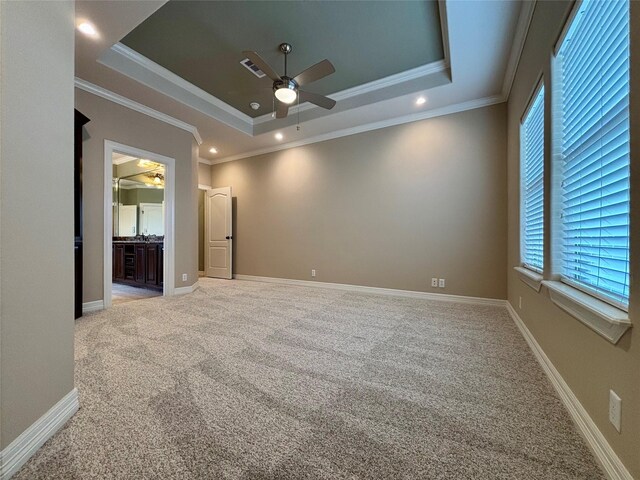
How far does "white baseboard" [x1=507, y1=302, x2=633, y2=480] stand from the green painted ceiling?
3.10 metres

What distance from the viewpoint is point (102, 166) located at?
345 cm

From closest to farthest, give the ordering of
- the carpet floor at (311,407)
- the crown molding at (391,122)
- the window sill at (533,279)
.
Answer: the carpet floor at (311,407)
the window sill at (533,279)
the crown molding at (391,122)

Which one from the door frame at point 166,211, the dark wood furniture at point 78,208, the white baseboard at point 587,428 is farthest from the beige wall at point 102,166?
the white baseboard at point 587,428

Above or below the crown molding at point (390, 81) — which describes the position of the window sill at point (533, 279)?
below

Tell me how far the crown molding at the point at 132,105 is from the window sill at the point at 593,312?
4937 mm

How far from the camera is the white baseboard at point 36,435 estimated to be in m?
0.99

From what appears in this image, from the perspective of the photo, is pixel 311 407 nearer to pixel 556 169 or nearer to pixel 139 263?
pixel 556 169

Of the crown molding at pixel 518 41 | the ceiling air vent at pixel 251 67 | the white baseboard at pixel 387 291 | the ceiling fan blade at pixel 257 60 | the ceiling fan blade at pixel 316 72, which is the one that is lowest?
the white baseboard at pixel 387 291

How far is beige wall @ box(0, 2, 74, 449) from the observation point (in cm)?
101

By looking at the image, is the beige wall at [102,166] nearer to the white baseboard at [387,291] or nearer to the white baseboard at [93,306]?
the white baseboard at [93,306]

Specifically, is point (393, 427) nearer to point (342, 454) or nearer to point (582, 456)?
point (342, 454)

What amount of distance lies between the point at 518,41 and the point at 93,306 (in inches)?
217

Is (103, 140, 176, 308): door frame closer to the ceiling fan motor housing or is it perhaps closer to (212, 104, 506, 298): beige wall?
(212, 104, 506, 298): beige wall

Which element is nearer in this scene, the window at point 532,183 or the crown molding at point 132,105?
the window at point 532,183
